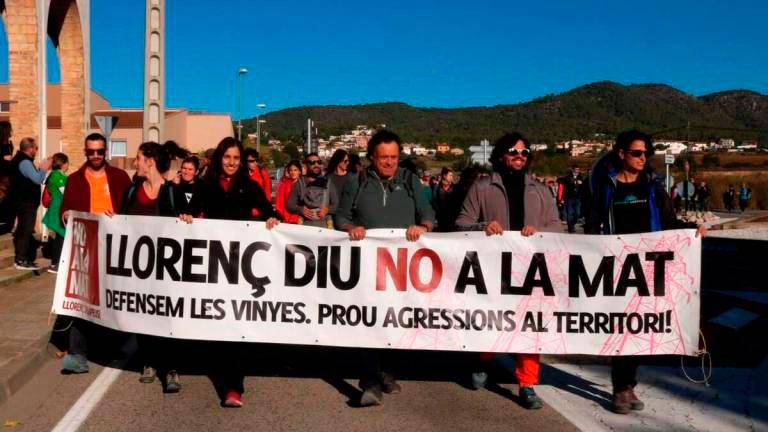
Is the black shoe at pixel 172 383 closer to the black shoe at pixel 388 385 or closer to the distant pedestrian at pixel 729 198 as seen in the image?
the black shoe at pixel 388 385

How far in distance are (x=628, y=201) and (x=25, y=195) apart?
943 centimetres

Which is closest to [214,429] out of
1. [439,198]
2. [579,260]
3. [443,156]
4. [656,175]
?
[579,260]

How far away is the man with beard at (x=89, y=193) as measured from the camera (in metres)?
7.07

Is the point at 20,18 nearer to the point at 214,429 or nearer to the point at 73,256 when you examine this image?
the point at 73,256

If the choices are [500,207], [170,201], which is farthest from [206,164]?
[500,207]

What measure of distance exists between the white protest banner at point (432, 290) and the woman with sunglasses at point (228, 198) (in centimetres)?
10

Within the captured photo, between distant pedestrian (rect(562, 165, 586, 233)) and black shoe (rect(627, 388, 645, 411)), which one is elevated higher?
distant pedestrian (rect(562, 165, 586, 233))

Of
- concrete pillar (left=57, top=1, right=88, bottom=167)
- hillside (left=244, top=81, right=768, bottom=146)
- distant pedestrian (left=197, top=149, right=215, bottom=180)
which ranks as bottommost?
distant pedestrian (left=197, top=149, right=215, bottom=180)

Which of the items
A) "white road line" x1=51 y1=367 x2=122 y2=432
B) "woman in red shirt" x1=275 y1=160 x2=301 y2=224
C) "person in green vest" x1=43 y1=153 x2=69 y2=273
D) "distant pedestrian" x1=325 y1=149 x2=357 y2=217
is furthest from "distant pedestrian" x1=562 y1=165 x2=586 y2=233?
"white road line" x1=51 y1=367 x2=122 y2=432

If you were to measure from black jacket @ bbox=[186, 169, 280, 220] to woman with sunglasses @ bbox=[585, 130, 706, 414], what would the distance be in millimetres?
2478

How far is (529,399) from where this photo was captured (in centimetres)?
603

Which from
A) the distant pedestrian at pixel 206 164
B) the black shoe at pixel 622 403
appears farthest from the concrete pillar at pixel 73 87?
the black shoe at pixel 622 403

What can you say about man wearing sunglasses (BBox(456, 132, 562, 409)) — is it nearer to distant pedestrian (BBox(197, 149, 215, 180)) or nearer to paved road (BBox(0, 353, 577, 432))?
paved road (BBox(0, 353, 577, 432))

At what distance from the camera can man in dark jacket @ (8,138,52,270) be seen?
12.4m
